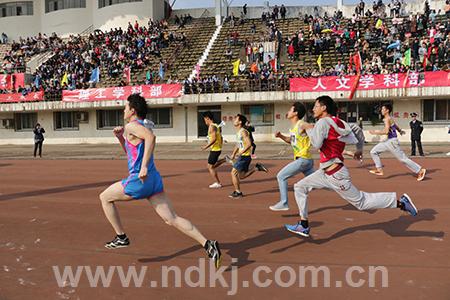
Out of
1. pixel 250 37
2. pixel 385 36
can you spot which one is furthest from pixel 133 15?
pixel 385 36

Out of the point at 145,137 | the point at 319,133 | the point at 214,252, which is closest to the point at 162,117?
the point at 319,133

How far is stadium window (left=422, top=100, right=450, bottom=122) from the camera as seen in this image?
2478 centimetres

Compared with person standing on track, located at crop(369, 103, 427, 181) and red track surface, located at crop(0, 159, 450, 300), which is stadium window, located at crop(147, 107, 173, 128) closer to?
red track surface, located at crop(0, 159, 450, 300)

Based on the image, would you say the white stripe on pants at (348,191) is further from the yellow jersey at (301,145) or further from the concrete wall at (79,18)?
the concrete wall at (79,18)

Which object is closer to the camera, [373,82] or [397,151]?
[397,151]

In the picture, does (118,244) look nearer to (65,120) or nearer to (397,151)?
(397,151)

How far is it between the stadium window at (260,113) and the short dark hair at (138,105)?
22.9 meters

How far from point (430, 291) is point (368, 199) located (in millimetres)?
1570

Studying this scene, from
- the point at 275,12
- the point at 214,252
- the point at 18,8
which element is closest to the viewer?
the point at 214,252

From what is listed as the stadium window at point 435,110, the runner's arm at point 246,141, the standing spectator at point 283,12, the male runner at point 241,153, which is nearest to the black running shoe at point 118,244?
the male runner at point 241,153

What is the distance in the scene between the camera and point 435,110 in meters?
24.9

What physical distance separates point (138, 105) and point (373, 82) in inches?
837

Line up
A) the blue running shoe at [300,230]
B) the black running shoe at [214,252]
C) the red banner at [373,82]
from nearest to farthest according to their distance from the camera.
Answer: the black running shoe at [214,252], the blue running shoe at [300,230], the red banner at [373,82]

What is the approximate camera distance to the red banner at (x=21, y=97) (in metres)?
30.8
